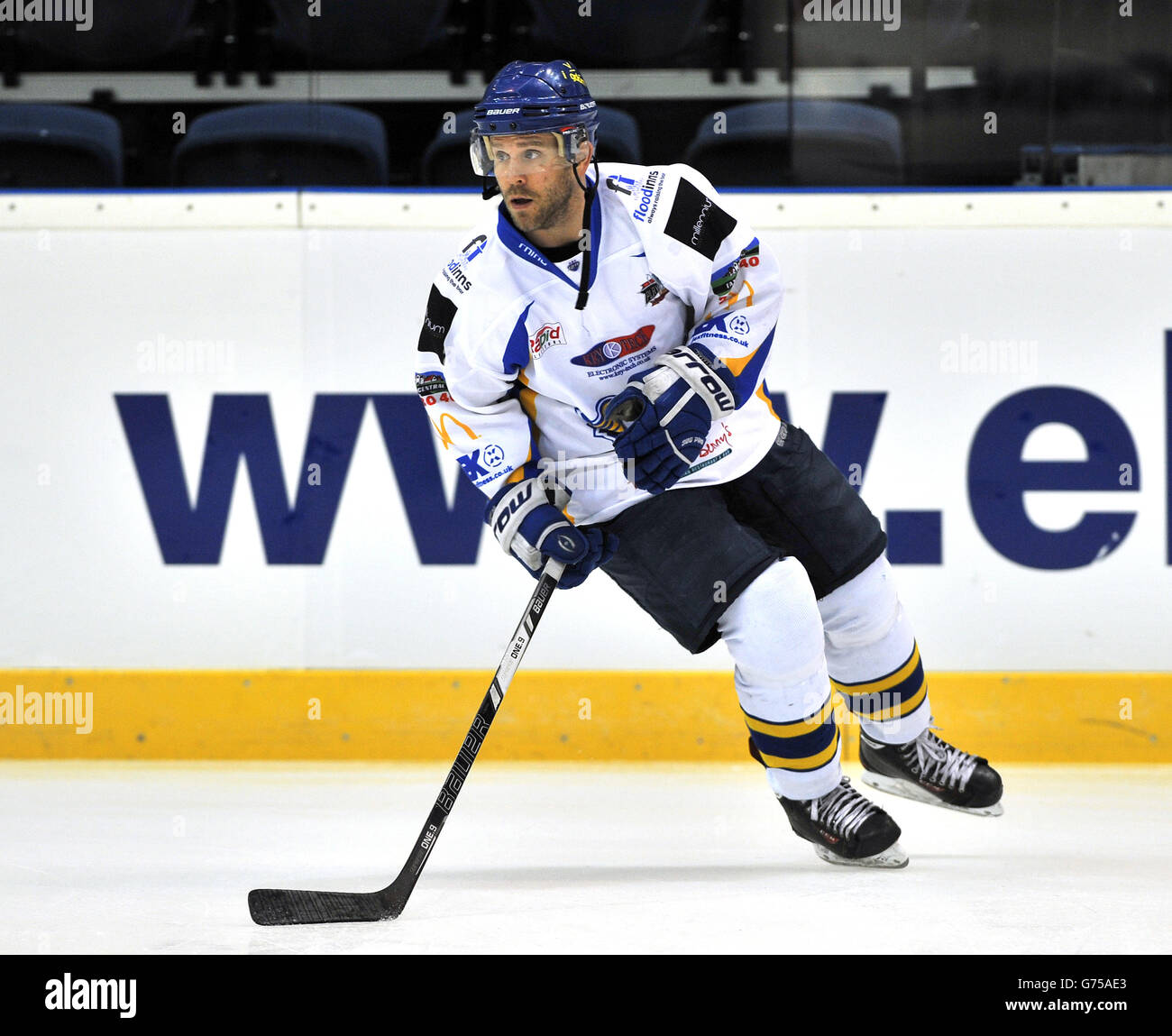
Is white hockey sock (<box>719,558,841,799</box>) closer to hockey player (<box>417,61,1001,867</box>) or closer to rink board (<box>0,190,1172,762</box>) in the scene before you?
hockey player (<box>417,61,1001,867</box>)

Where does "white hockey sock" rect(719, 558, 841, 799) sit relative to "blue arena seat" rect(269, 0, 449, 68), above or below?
below

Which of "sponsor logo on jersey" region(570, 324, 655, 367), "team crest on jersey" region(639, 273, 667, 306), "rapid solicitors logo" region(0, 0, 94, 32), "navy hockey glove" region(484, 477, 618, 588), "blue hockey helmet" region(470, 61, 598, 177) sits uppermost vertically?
"rapid solicitors logo" region(0, 0, 94, 32)

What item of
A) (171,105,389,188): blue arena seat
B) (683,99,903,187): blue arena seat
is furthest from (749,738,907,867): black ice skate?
(171,105,389,188): blue arena seat

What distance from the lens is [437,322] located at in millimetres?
2686

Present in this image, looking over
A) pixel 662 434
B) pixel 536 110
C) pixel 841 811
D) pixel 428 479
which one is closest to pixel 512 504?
pixel 662 434

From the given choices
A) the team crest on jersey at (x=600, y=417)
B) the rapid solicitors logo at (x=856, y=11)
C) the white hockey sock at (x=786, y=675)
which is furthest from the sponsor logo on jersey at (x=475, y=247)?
the rapid solicitors logo at (x=856, y=11)

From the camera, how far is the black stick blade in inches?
89.3

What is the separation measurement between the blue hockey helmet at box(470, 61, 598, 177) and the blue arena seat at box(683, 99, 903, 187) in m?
1.80

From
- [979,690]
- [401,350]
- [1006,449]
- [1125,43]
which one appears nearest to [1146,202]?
[1125,43]

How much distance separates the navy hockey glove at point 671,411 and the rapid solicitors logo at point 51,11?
2695 millimetres

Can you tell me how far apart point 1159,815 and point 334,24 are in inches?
117

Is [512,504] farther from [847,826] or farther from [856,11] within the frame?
[856,11]

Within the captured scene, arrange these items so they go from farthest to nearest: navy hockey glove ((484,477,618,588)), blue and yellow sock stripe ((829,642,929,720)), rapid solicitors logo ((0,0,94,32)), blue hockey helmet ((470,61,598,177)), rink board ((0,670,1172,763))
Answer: rapid solicitors logo ((0,0,94,32)), rink board ((0,670,1172,763)), blue and yellow sock stripe ((829,642,929,720)), navy hockey glove ((484,477,618,588)), blue hockey helmet ((470,61,598,177))
